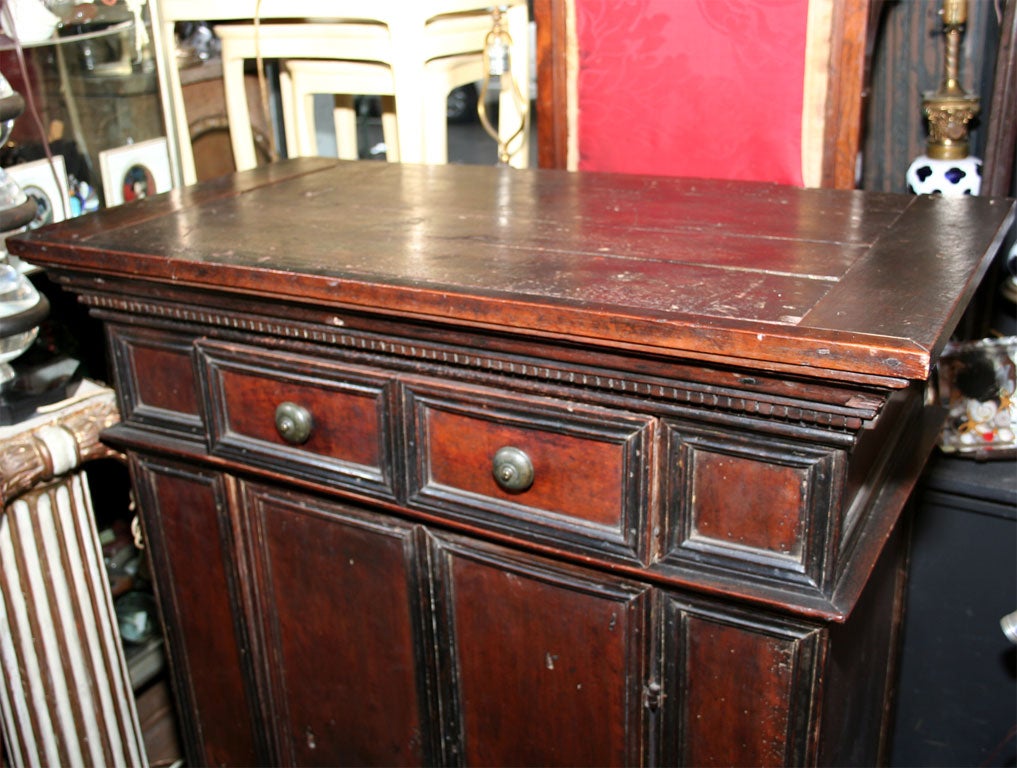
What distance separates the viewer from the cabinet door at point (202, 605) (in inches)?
52.9

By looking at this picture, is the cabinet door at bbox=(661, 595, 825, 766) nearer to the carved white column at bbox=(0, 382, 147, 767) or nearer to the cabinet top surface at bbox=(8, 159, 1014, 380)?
the cabinet top surface at bbox=(8, 159, 1014, 380)

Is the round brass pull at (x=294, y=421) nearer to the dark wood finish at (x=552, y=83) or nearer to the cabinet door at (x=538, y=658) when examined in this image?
the cabinet door at (x=538, y=658)

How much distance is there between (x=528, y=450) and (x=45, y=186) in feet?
3.23

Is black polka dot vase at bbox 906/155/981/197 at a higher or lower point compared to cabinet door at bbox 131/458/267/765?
higher

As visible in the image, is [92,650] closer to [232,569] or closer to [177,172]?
[232,569]

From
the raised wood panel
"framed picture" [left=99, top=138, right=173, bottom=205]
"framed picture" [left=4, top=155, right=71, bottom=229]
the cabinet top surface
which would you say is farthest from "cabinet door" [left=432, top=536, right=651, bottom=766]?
"framed picture" [left=99, top=138, right=173, bottom=205]

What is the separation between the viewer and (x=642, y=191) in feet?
4.60

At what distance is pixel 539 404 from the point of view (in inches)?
40.3

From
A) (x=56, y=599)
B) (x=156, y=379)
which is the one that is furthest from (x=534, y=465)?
(x=56, y=599)

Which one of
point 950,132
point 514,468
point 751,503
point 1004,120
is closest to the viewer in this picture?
point 751,503

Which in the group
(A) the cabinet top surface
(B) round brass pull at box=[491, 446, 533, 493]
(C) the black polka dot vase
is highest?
(A) the cabinet top surface

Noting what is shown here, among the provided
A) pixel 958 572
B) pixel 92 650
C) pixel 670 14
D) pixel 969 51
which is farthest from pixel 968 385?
pixel 92 650

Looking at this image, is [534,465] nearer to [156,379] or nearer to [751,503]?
[751,503]

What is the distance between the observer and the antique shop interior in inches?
37.8
